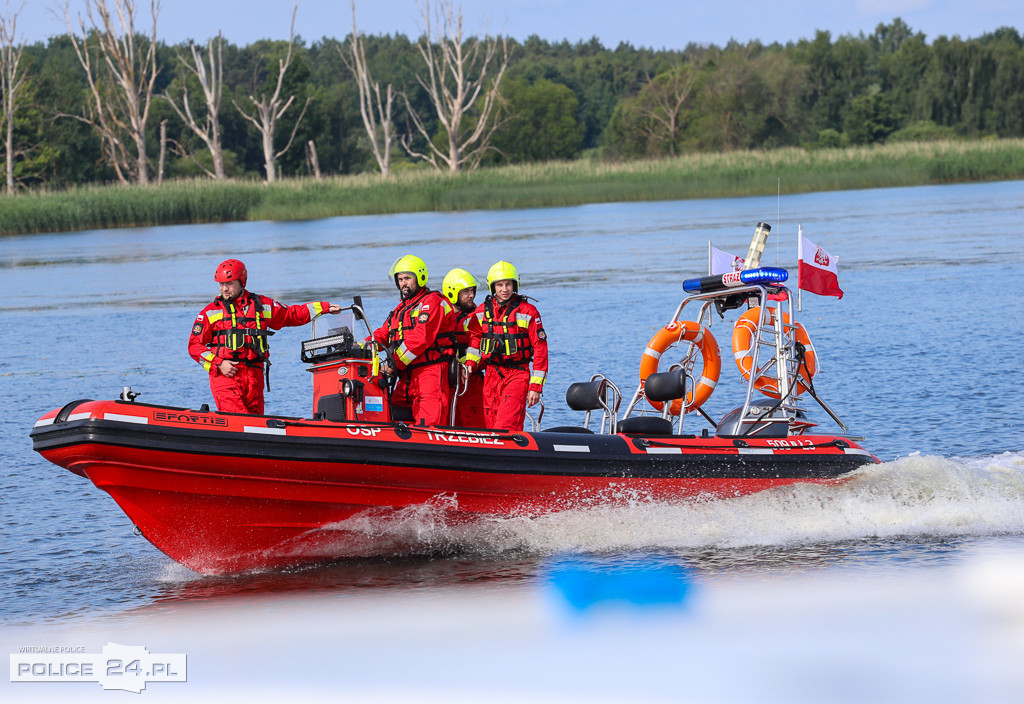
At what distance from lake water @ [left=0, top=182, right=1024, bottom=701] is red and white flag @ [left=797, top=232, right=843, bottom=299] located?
0.96 metres

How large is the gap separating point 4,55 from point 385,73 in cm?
3531

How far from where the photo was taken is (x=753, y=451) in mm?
6746

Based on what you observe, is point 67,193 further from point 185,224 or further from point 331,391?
point 331,391

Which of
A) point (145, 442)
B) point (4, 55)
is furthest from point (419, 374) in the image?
point (4, 55)

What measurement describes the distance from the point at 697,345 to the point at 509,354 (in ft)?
4.35

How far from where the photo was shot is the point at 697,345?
23.9 feet

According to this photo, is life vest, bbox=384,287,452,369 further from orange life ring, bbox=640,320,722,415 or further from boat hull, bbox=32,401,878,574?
orange life ring, bbox=640,320,722,415

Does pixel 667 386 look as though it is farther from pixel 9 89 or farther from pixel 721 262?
pixel 9 89

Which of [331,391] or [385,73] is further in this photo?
[385,73]

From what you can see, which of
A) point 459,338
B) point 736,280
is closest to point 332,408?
point 459,338

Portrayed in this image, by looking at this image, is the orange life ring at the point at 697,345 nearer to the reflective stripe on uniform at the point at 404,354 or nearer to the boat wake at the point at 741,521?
the boat wake at the point at 741,521

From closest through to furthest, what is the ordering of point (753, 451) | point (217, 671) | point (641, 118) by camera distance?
point (217, 671), point (753, 451), point (641, 118)

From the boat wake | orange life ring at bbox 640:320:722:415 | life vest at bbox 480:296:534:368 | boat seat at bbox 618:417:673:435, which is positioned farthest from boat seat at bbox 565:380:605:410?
the boat wake

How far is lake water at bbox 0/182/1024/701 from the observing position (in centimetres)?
498
